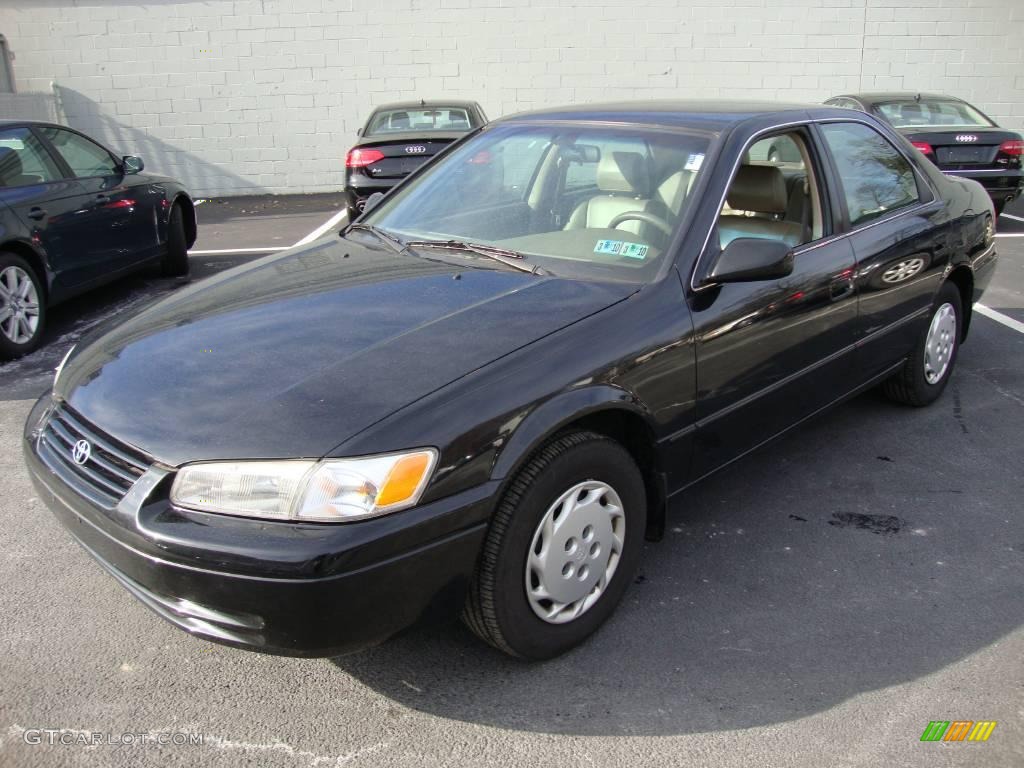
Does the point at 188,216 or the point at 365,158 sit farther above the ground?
the point at 365,158

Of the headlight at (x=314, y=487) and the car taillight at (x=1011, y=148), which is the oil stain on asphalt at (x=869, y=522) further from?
the car taillight at (x=1011, y=148)

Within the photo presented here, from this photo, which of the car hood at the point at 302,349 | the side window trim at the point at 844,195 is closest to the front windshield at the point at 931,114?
the side window trim at the point at 844,195

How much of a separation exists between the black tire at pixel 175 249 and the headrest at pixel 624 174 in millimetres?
5706

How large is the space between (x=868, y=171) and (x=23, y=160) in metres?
5.58

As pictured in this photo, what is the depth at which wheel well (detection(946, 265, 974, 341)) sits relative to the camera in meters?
4.80

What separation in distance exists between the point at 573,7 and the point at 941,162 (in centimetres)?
648

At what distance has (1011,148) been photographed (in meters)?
9.62

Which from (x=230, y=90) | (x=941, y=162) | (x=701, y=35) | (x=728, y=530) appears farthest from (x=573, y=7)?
(x=728, y=530)

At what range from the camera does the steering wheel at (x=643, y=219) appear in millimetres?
3182

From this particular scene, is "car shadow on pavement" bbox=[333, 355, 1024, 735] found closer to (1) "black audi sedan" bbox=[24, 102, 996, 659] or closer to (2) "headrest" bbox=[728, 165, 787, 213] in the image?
(1) "black audi sedan" bbox=[24, 102, 996, 659]

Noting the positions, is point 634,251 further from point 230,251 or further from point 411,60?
point 411,60

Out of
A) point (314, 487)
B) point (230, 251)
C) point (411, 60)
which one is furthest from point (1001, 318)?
point (411, 60)

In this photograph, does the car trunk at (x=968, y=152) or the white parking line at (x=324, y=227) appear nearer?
the car trunk at (x=968, y=152)

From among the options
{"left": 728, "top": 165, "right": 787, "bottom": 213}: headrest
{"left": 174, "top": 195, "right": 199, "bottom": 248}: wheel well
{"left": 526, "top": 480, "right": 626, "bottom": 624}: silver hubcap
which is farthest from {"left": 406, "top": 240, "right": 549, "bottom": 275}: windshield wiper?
{"left": 174, "top": 195, "right": 199, "bottom": 248}: wheel well
